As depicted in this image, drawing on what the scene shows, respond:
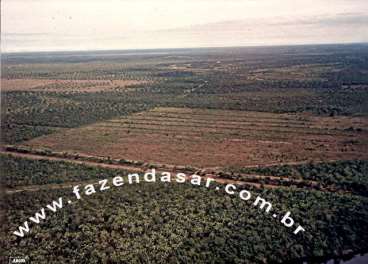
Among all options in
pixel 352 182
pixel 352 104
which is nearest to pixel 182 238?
pixel 352 182

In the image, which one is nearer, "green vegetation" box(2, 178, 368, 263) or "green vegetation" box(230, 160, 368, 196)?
"green vegetation" box(2, 178, 368, 263)

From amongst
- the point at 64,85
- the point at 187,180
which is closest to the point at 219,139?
the point at 187,180

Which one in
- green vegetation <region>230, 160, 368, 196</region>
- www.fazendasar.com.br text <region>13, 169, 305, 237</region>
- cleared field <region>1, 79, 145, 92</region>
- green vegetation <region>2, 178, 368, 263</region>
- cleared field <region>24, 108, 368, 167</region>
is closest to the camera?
green vegetation <region>2, 178, 368, 263</region>

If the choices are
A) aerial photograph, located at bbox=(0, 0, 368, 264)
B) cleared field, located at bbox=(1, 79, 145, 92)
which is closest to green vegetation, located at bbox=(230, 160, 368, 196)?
aerial photograph, located at bbox=(0, 0, 368, 264)

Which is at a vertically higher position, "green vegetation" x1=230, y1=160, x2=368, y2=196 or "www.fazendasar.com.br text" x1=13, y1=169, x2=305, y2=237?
"www.fazendasar.com.br text" x1=13, y1=169, x2=305, y2=237

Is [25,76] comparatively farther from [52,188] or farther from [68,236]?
[68,236]

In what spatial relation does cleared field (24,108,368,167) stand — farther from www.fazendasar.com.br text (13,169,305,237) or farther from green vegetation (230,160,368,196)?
www.fazendasar.com.br text (13,169,305,237)
